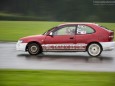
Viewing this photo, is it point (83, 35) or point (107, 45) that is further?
point (83, 35)

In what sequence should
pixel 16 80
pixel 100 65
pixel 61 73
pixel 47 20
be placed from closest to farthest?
pixel 16 80 → pixel 61 73 → pixel 100 65 → pixel 47 20

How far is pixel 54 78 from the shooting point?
1141cm

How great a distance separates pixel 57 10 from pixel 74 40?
1349 inches

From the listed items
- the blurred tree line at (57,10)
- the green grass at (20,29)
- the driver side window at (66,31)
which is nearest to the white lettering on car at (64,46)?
the driver side window at (66,31)

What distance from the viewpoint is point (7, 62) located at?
1567 centimetres

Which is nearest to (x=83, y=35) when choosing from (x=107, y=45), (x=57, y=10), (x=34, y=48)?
(x=107, y=45)

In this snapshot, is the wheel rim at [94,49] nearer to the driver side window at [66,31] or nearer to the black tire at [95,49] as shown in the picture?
the black tire at [95,49]

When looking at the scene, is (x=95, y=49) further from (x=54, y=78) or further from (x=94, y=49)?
(x=54, y=78)

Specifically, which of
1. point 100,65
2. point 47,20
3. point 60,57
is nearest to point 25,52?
point 60,57

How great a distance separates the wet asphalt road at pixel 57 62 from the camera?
14.3m

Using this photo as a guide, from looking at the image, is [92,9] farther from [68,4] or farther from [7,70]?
[7,70]

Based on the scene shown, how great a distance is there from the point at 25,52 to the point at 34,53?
197 centimetres

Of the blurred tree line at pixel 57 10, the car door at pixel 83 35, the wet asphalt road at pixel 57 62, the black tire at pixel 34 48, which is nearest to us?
the wet asphalt road at pixel 57 62

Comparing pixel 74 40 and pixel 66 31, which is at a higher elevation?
pixel 66 31
